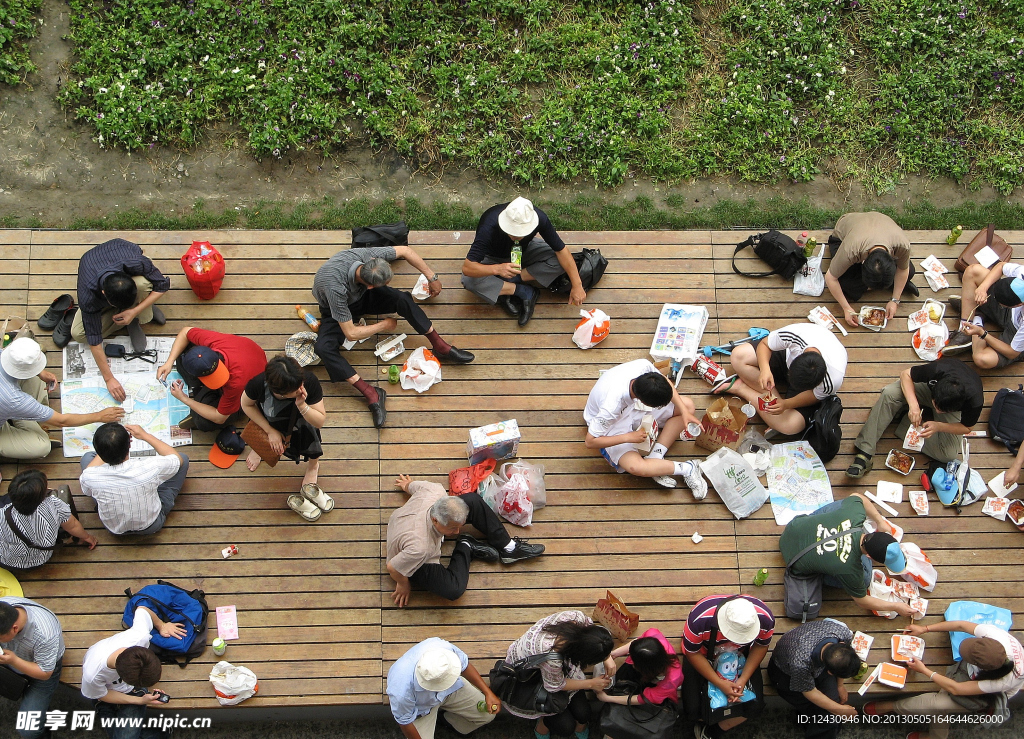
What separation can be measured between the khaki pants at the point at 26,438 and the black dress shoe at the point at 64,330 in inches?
19.3

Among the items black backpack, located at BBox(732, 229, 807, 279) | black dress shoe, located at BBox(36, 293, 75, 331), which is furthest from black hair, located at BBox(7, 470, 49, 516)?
black backpack, located at BBox(732, 229, 807, 279)

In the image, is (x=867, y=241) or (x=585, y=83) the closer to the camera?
(x=867, y=241)

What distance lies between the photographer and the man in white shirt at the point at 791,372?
715 cm

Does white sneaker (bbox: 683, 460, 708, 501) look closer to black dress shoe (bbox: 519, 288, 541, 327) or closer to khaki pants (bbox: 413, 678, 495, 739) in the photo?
black dress shoe (bbox: 519, 288, 541, 327)

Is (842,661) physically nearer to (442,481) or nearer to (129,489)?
(442,481)

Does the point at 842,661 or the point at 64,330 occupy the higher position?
the point at 64,330

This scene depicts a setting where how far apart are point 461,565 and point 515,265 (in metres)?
3.00

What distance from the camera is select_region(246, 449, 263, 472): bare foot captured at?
24.4 ft

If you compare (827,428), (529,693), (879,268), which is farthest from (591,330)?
(529,693)

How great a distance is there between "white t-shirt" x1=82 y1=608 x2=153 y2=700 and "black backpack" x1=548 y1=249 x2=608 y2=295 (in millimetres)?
4911

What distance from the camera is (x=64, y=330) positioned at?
7602mm

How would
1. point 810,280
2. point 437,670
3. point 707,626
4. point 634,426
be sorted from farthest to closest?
1. point 810,280
2. point 634,426
3. point 707,626
4. point 437,670

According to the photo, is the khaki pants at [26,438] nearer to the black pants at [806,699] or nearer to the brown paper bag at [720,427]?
the brown paper bag at [720,427]

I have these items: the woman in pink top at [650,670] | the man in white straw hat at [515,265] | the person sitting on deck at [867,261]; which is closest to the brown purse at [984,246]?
the person sitting on deck at [867,261]
